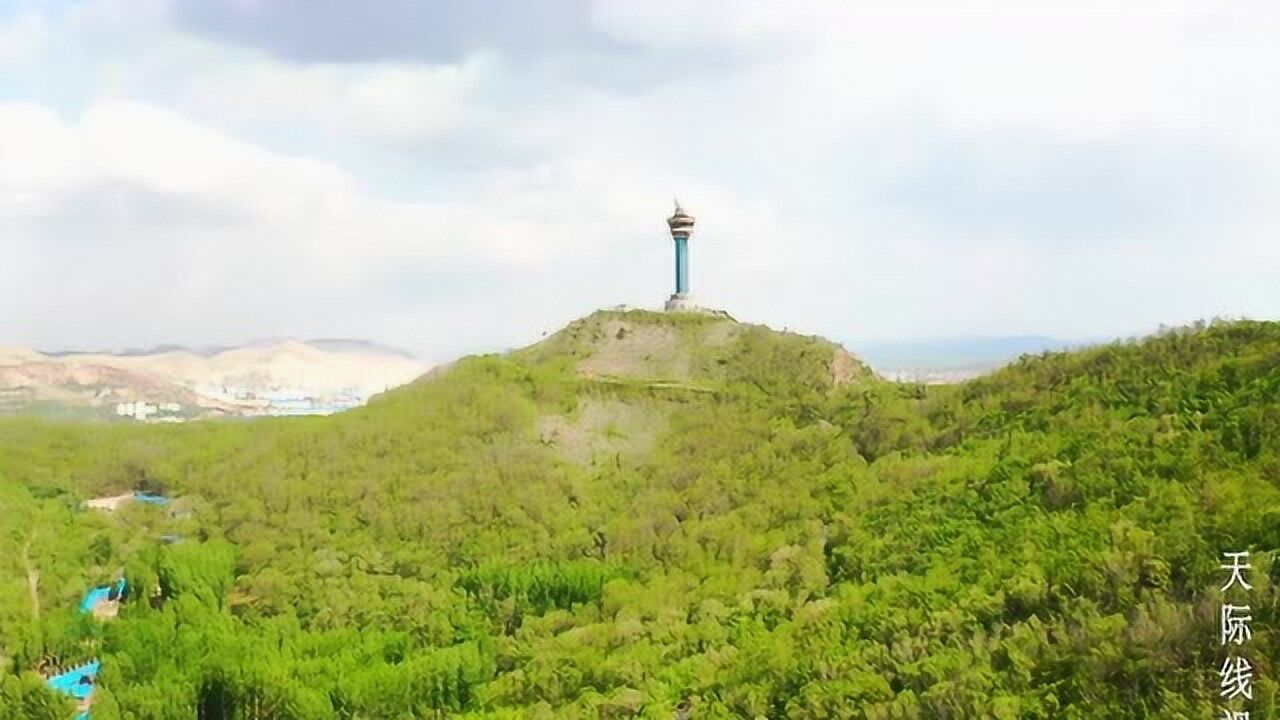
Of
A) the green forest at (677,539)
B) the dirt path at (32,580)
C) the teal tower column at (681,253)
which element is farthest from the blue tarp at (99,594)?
the teal tower column at (681,253)

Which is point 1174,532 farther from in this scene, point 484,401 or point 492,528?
point 484,401

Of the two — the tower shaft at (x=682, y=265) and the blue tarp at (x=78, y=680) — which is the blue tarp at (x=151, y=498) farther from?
the tower shaft at (x=682, y=265)

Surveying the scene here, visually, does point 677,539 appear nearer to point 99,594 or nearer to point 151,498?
point 99,594

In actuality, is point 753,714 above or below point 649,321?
below

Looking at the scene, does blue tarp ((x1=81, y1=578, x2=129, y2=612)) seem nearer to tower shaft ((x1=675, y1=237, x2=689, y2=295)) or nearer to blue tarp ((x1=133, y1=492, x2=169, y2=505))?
blue tarp ((x1=133, y1=492, x2=169, y2=505))

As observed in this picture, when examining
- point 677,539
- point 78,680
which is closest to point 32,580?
point 78,680

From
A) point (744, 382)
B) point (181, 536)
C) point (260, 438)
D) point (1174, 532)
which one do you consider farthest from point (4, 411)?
point (1174, 532)
